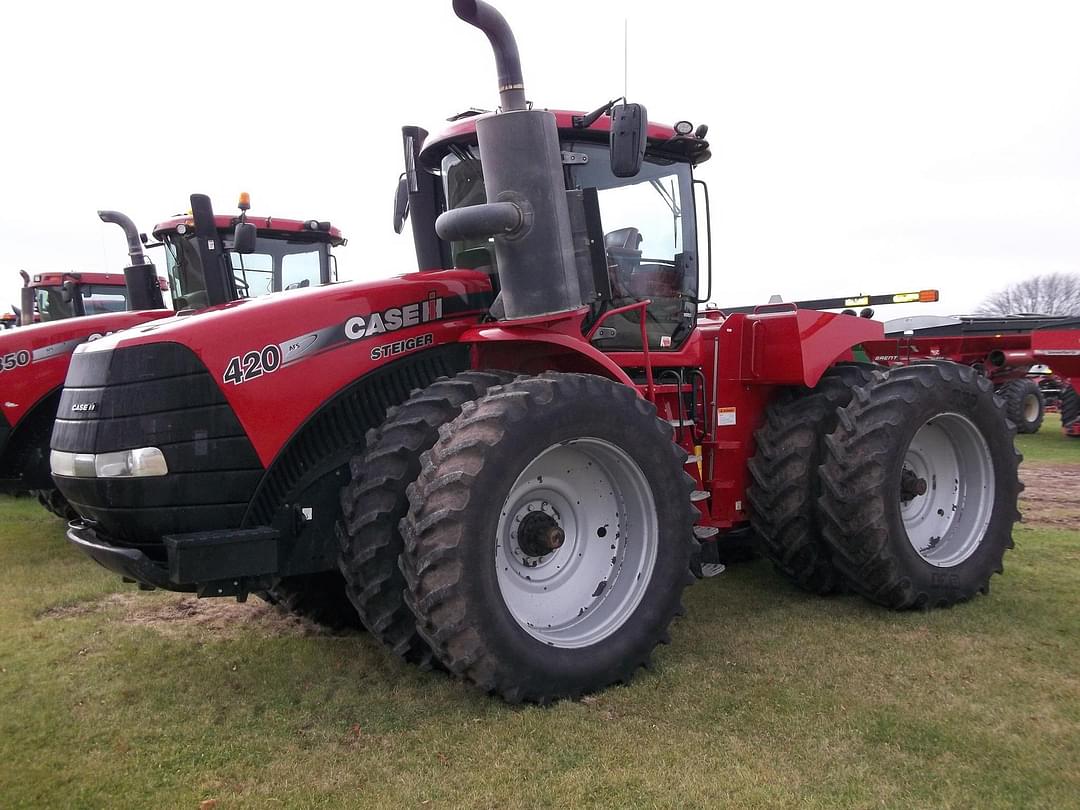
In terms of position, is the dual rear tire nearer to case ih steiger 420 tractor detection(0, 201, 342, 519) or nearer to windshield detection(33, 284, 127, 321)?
case ih steiger 420 tractor detection(0, 201, 342, 519)

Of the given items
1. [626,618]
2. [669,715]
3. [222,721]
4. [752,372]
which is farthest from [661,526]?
[222,721]

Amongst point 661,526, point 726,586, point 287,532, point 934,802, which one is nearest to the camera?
point 934,802

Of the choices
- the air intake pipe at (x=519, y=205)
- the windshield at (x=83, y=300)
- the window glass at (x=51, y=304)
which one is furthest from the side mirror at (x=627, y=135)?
the window glass at (x=51, y=304)

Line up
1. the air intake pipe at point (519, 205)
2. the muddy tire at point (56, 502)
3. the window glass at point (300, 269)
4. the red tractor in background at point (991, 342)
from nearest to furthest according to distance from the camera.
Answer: the air intake pipe at point (519, 205), the muddy tire at point (56, 502), the window glass at point (300, 269), the red tractor in background at point (991, 342)

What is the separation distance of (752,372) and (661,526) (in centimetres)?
155

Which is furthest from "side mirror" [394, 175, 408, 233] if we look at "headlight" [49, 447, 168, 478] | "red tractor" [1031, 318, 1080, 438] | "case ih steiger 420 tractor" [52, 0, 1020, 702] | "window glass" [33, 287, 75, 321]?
"red tractor" [1031, 318, 1080, 438]

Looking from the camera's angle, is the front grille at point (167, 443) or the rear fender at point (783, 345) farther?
the rear fender at point (783, 345)

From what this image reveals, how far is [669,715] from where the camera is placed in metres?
3.60

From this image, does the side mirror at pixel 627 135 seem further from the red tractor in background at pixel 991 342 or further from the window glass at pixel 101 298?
the window glass at pixel 101 298

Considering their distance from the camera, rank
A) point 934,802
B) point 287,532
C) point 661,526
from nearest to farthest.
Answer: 1. point 934,802
2. point 287,532
3. point 661,526

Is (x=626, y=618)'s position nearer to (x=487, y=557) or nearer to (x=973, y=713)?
(x=487, y=557)

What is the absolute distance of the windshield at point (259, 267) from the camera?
8.73 meters

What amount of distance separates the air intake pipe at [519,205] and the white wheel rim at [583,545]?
0.71m

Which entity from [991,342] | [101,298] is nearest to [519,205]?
[101,298]
